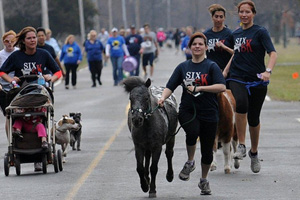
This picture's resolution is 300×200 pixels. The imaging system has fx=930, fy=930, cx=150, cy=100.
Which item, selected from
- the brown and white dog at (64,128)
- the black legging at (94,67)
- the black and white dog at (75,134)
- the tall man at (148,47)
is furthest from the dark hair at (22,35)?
the tall man at (148,47)

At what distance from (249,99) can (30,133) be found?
3012 mm

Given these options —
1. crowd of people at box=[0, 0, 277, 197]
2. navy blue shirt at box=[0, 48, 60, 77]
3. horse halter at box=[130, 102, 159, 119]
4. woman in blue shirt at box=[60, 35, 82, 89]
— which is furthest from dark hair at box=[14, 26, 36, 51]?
woman in blue shirt at box=[60, 35, 82, 89]

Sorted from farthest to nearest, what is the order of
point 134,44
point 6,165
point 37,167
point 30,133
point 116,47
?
1. point 134,44
2. point 116,47
3. point 37,167
4. point 30,133
5. point 6,165

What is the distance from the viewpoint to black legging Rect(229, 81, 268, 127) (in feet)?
39.4

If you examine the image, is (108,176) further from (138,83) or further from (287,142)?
(287,142)

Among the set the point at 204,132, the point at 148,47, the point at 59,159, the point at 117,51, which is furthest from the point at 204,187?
the point at 148,47

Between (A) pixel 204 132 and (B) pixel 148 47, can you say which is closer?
(A) pixel 204 132

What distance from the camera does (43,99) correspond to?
486 inches

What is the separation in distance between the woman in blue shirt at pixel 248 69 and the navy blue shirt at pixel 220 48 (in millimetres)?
817

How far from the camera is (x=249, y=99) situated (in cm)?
1222

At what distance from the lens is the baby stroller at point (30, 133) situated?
12.3m

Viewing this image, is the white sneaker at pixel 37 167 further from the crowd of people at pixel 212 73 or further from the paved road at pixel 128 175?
the crowd of people at pixel 212 73

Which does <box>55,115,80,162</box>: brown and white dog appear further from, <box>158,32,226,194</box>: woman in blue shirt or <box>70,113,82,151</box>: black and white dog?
<box>158,32,226,194</box>: woman in blue shirt

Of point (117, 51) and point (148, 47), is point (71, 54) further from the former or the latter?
point (148, 47)
